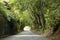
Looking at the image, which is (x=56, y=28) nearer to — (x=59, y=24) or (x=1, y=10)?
(x=59, y=24)

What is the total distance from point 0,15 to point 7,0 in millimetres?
17802

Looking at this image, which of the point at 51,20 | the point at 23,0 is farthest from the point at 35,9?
the point at 51,20

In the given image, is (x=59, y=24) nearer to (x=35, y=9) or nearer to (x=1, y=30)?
(x=1, y=30)

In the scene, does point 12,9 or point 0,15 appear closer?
point 0,15

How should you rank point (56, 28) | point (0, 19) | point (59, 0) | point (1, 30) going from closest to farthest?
point (59, 0)
point (0, 19)
point (1, 30)
point (56, 28)

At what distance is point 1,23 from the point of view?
90.8 feet

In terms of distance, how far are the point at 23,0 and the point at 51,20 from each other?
6.03 m

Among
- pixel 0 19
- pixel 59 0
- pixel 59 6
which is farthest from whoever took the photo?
pixel 0 19

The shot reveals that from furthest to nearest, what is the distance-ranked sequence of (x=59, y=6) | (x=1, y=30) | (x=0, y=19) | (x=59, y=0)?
1. (x=1, y=30)
2. (x=0, y=19)
3. (x=59, y=6)
4. (x=59, y=0)

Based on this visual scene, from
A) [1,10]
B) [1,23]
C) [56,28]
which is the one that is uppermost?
[1,10]

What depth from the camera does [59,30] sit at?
2831 cm

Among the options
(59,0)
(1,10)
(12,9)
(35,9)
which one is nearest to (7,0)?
(12,9)

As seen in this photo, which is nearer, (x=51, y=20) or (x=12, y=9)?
(x=51, y=20)

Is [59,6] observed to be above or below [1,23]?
above
